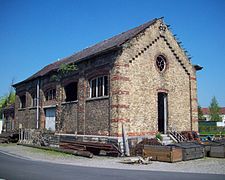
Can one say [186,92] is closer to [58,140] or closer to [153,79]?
[153,79]

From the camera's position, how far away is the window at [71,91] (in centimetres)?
2059

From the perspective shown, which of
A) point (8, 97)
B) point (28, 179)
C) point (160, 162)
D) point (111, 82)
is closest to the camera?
point (28, 179)

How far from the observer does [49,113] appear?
77.8ft

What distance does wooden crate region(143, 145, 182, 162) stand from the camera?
41.4 ft

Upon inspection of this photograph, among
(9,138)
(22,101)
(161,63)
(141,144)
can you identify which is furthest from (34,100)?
(141,144)

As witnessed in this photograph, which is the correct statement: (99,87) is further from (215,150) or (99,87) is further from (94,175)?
(94,175)

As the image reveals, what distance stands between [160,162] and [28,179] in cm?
710

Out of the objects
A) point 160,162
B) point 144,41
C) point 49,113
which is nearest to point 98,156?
point 160,162

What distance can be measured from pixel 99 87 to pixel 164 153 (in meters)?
6.91

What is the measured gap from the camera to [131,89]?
1648 centimetres

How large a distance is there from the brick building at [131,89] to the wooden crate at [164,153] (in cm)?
250

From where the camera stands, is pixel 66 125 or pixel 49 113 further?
pixel 49 113

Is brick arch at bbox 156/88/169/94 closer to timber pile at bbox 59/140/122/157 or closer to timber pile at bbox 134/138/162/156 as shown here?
timber pile at bbox 134/138/162/156

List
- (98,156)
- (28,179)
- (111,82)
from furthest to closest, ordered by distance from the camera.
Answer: (111,82), (98,156), (28,179)
